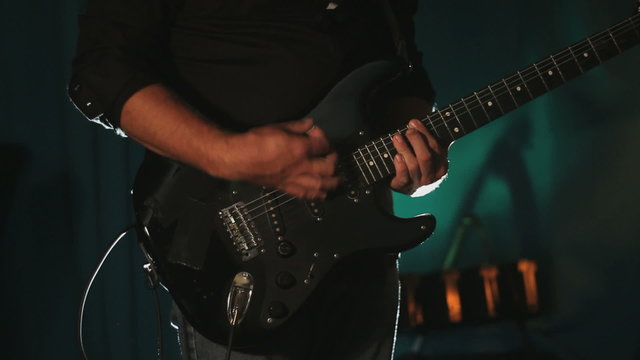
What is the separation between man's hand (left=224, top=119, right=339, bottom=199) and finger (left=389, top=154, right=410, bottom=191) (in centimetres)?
16

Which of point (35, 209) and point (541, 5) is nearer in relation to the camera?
point (35, 209)

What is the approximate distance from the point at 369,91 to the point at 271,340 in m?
0.46

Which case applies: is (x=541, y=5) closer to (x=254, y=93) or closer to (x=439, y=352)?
(x=439, y=352)

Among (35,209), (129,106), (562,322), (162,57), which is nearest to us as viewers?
(129,106)

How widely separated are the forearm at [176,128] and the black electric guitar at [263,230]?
102mm

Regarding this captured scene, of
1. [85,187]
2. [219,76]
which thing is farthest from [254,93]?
[85,187]

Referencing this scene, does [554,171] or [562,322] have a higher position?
[554,171]

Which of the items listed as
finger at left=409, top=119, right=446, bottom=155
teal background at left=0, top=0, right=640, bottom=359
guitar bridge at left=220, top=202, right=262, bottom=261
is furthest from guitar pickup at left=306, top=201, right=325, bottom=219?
teal background at left=0, top=0, right=640, bottom=359

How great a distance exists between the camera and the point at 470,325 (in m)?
2.94

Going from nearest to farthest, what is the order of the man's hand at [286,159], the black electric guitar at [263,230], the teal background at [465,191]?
the man's hand at [286,159] < the black electric guitar at [263,230] < the teal background at [465,191]

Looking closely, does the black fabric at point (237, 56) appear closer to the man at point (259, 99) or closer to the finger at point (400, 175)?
the man at point (259, 99)

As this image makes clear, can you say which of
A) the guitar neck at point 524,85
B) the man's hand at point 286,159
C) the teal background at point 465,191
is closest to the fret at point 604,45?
the guitar neck at point 524,85

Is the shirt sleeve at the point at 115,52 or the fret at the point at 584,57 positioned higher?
the shirt sleeve at the point at 115,52

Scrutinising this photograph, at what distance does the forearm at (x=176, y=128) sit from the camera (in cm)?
90
